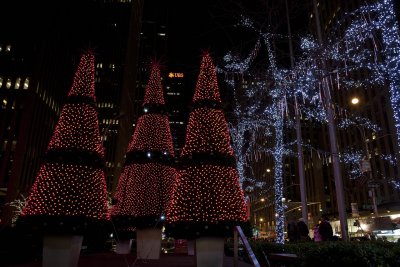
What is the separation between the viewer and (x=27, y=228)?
956cm

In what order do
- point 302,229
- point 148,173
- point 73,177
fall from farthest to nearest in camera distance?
point 302,229
point 148,173
point 73,177

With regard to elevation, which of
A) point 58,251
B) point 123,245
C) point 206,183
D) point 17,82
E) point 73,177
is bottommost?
point 123,245

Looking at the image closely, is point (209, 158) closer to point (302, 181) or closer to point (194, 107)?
point (194, 107)

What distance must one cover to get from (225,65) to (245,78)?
3.20m

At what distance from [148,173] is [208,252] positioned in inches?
219

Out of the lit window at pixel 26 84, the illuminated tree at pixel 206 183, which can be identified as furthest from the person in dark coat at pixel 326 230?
the lit window at pixel 26 84

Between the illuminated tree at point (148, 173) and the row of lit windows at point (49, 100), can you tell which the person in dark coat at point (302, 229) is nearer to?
the illuminated tree at point (148, 173)

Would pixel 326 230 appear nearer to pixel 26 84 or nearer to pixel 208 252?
pixel 208 252

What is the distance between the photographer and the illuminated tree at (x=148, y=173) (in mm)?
13773

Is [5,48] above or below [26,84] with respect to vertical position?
above

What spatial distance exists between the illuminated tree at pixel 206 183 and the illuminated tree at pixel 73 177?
243cm

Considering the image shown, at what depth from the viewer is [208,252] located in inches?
375

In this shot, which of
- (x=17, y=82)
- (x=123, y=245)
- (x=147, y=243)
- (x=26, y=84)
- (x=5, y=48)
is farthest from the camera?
(x=5, y=48)

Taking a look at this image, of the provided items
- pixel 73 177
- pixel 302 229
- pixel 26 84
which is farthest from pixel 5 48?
pixel 302 229
